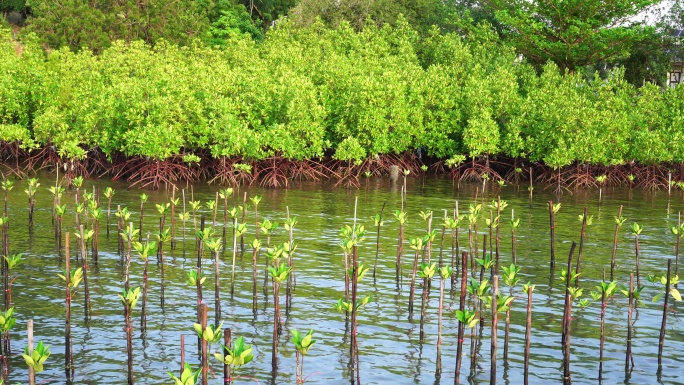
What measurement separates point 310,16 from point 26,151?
71.1 feet

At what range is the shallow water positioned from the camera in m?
11.9

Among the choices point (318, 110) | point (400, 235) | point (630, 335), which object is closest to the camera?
point (630, 335)

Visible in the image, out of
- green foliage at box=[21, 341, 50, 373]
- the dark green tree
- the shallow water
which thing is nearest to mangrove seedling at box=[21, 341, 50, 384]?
green foliage at box=[21, 341, 50, 373]

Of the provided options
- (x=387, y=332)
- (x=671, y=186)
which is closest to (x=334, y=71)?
(x=671, y=186)

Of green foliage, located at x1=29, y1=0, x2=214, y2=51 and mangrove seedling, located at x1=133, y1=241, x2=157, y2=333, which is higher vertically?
green foliage, located at x1=29, y1=0, x2=214, y2=51

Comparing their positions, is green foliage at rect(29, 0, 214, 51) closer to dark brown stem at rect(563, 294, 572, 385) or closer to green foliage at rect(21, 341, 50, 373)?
dark brown stem at rect(563, 294, 572, 385)

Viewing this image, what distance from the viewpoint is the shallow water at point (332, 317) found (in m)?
11.9

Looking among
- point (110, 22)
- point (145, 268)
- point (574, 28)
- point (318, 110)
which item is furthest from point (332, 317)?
point (110, 22)

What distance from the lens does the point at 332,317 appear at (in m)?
14.5

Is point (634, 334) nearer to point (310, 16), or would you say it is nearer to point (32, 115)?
point (32, 115)

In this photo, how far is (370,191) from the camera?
34.5 m

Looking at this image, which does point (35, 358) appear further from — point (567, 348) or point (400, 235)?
point (400, 235)

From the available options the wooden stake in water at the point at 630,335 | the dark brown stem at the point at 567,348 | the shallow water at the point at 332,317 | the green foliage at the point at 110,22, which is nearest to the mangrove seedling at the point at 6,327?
the shallow water at the point at 332,317

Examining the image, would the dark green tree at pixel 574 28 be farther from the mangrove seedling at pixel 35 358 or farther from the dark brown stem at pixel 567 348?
the mangrove seedling at pixel 35 358
